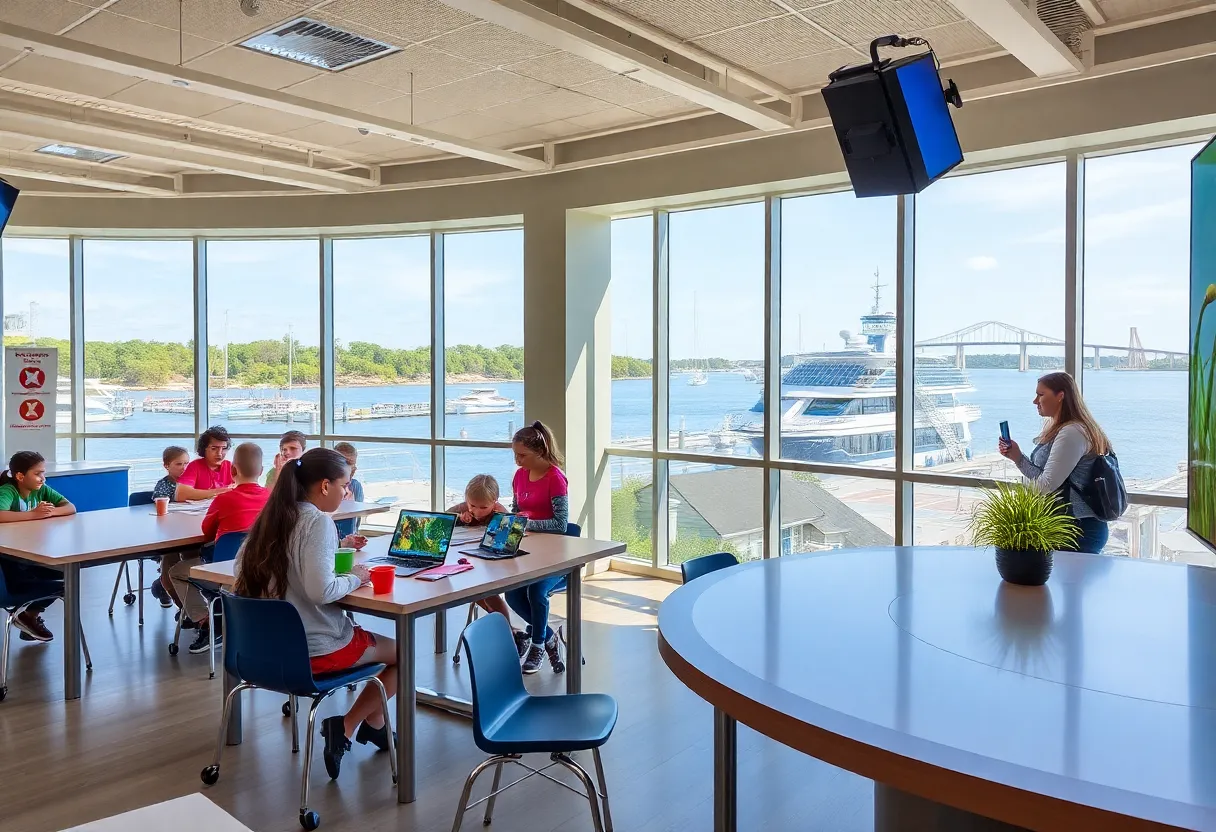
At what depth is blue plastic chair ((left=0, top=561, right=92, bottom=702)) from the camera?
15.5 ft

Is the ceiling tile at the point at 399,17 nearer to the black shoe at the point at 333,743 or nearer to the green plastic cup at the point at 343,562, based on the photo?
the green plastic cup at the point at 343,562

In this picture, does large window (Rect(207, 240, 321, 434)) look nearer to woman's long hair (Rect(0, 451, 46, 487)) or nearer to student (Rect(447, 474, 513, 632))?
woman's long hair (Rect(0, 451, 46, 487))

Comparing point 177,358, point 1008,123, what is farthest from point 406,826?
point 177,358

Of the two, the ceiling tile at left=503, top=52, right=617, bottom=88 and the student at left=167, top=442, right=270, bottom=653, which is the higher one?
the ceiling tile at left=503, top=52, right=617, bottom=88

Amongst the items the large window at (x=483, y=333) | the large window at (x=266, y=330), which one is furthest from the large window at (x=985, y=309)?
the large window at (x=266, y=330)

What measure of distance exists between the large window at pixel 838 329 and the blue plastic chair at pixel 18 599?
496cm

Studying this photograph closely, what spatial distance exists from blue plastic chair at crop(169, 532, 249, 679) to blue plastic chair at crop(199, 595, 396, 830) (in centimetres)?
77

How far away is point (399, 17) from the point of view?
4785 mm

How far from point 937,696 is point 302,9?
452cm

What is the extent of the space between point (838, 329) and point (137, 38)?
4921mm

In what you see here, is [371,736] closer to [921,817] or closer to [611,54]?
[921,817]

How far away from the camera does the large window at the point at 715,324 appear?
23.7 feet

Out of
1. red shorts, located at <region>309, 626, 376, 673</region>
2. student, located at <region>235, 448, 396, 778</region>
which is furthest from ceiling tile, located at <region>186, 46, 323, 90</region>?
red shorts, located at <region>309, 626, 376, 673</region>

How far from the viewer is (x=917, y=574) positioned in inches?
118
